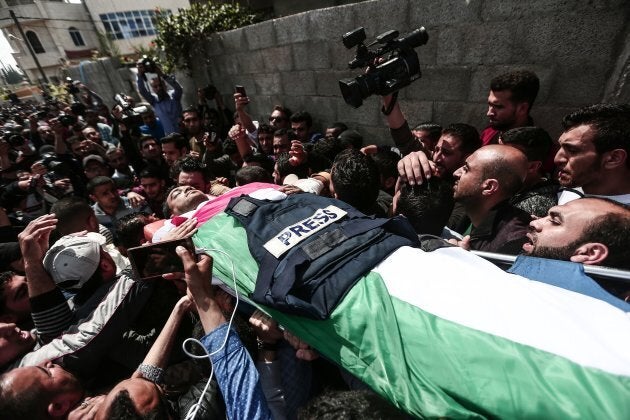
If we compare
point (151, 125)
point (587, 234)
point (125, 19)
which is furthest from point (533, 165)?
point (125, 19)

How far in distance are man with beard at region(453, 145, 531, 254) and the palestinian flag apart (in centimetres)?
69

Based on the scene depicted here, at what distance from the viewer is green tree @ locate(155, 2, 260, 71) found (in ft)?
19.0

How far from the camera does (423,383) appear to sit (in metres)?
1.03

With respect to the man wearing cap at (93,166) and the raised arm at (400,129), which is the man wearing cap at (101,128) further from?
the raised arm at (400,129)

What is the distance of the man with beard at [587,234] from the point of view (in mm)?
1335

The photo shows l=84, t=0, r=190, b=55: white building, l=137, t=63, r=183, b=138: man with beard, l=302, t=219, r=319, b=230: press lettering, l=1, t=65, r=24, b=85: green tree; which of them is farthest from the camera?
Answer: l=1, t=65, r=24, b=85: green tree

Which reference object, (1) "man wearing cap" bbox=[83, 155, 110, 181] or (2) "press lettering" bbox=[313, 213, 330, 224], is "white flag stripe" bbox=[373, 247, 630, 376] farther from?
(1) "man wearing cap" bbox=[83, 155, 110, 181]

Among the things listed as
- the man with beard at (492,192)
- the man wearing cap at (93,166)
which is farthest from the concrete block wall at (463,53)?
the man wearing cap at (93,166)

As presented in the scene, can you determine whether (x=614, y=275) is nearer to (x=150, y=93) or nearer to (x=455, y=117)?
(x=455, y=117)

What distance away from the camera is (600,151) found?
5.93 feet

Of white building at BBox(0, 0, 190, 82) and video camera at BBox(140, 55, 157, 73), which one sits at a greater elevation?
white building at BBox(0, 0, 190, 82)

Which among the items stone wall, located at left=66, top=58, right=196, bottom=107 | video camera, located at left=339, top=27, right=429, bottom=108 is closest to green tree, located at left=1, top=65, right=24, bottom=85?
stone wall, located at left=66, top=58, right=196, bottom=107

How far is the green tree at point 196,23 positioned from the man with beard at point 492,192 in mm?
5611

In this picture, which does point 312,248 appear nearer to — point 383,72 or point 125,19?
point 383,72
